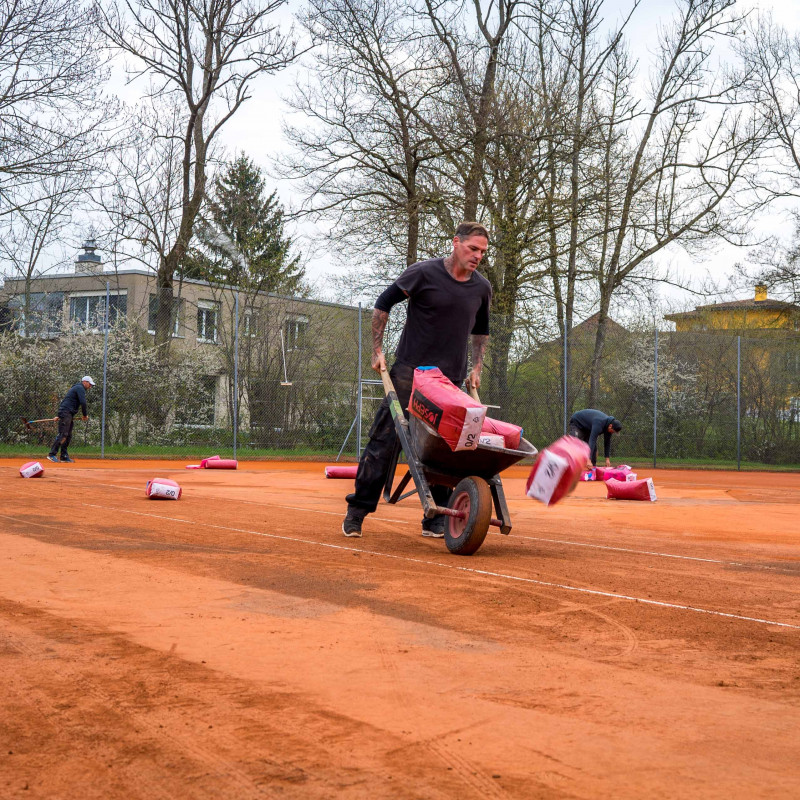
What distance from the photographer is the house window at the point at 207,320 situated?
2092 centimetres

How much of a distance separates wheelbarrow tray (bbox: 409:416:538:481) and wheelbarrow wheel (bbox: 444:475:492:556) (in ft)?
0.38

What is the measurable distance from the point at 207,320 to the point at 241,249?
970cm

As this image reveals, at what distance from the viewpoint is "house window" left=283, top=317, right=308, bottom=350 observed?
2028 centimetres

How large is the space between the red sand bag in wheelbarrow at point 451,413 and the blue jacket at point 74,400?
549 inches

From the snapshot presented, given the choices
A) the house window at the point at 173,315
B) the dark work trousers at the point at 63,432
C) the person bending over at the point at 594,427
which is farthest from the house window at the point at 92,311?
the person bending over at the point at 594,427

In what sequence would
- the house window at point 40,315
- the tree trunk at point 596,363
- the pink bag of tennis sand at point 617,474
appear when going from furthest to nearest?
the tree trunk at point 596,363 < the house window at point 40,315 < the pink bag of tennis sand at point 617,474

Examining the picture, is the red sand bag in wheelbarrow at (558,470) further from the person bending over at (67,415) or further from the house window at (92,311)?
the house window at (92,311)

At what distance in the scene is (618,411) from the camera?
22.5 metres

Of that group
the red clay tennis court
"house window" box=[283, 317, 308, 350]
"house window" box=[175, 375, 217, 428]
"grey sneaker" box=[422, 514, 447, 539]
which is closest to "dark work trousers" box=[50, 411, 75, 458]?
"house window" box=[175, 375, 217, 428]

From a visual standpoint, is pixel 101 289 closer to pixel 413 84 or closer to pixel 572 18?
pixel 413 84

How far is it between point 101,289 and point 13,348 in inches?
152

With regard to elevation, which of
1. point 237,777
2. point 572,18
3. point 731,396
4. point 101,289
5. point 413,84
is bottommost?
point 237,777

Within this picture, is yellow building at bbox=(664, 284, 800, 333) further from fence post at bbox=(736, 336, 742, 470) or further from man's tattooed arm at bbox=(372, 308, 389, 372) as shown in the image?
man's tattooed arm at bbox=(372, 308, 389, 372)

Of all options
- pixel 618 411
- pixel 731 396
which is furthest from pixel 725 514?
pixel 731 396
